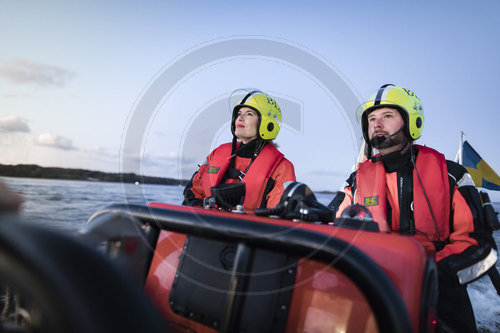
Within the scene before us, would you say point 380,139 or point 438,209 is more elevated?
point 380,139

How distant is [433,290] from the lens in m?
1.04

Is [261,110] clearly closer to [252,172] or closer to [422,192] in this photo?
[252,172]

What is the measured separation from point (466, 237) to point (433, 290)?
1.28m

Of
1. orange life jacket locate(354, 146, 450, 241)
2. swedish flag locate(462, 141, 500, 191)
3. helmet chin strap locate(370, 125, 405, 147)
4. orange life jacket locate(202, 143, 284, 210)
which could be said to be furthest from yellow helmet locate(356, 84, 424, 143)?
swedish flag locate(462, 141, 500, 191)

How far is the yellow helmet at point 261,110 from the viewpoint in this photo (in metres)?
3.50

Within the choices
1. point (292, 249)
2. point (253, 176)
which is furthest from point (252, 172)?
point (292, 249)

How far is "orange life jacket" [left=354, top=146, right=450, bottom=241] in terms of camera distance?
2133 mm

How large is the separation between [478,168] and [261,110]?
25.2 feet

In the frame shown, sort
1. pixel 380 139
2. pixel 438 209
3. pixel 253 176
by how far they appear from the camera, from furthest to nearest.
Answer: pixel 253 176
pixel 380 139
pixel 438 209

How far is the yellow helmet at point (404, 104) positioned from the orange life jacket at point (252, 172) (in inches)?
42.2

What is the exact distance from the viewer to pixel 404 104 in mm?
2523

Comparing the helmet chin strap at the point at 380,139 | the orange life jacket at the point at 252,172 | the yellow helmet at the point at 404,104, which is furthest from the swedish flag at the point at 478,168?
the orange life jacket at the point at 252,172

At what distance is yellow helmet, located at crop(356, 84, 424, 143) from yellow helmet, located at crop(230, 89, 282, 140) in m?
1.13

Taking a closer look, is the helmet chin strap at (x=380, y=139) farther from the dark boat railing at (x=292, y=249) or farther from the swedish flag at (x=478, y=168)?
the swedish flag at (x=478, y=168)
